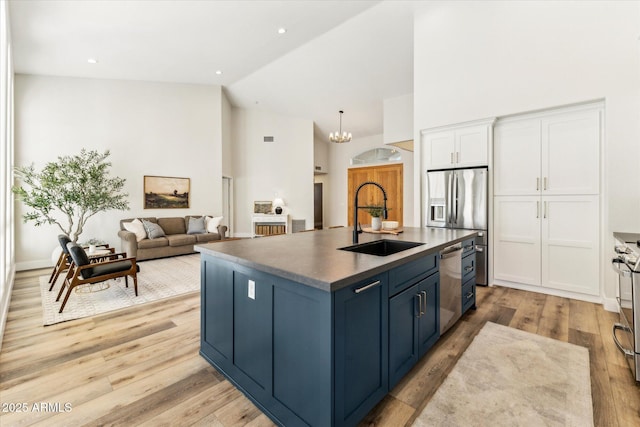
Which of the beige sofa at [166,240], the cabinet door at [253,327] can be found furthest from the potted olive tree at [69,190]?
the cabinet door at [253,327]

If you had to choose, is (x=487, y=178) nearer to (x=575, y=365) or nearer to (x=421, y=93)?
(x=421, y=93)

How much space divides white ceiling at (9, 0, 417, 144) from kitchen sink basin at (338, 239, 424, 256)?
391 centimetres

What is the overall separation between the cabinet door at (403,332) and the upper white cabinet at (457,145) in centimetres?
285

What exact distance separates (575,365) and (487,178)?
242 centimetres

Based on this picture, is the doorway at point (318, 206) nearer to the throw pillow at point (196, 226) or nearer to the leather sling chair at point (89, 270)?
the throw pillow at point (196, 226)

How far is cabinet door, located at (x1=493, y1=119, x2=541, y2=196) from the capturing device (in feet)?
11.6

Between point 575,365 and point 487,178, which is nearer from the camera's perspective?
point 575,365

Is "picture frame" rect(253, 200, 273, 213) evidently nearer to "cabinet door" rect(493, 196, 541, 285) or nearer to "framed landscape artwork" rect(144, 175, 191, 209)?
"framed landscape artwork" rect(144, 175, 191, 209)

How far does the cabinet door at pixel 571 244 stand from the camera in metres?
3.20

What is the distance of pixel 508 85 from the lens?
3.60 metres

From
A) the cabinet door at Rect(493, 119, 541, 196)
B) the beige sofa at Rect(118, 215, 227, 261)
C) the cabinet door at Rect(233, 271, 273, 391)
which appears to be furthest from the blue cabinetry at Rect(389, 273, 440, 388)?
the beige sofa at Rect(118, 215, 227, 261)

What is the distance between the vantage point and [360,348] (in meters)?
1.39

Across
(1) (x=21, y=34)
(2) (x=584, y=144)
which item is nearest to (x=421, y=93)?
(2) (x=584, y=144)

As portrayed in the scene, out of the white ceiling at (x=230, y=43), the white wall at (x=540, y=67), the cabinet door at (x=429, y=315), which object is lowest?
the cabinet door at (x=429, y=315)
